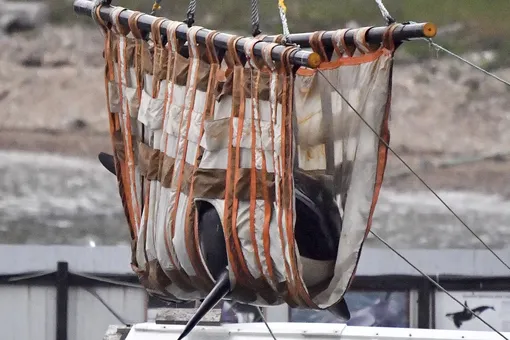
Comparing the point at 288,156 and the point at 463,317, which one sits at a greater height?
the point at 463,317

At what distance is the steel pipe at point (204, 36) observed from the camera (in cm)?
411

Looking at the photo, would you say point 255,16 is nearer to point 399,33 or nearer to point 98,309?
point 399,33

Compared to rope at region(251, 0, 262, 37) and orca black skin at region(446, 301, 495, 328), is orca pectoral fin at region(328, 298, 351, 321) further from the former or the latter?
orca black skin at region(446, 301, 495, 328)

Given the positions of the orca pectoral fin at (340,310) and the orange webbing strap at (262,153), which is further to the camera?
the orca pectoral fin at (340,310)

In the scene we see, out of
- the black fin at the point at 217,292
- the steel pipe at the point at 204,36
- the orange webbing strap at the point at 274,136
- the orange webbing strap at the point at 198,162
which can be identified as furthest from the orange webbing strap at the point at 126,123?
the orange webbing strap at the point at 274,136

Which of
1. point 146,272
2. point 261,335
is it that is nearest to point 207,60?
point 146,272

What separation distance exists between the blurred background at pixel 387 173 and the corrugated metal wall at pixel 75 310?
0.01m

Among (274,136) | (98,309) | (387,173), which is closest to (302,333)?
(274,136)

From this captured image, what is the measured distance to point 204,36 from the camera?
4.68 m

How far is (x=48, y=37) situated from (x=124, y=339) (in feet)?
14.0

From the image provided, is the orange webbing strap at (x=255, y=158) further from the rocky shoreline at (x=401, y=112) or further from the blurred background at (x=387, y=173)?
the rocky shoreline at (x=401, y=112)

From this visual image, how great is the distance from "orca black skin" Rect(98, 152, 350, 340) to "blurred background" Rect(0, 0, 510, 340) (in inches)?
233

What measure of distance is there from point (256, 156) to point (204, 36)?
59cm

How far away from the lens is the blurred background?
422 inches
